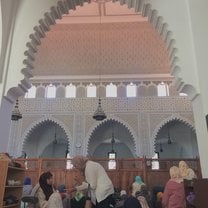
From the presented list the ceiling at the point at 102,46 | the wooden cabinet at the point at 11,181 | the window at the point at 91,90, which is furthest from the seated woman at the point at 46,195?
the ceiling at the point at 102,46

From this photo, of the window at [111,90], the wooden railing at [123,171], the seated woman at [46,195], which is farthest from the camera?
the window at [111,90]

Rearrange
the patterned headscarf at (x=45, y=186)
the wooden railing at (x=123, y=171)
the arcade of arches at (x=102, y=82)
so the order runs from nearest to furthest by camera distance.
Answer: the patterned headscarf at (x=45, y=186) → the wooden railing at (x=123, y=171) → the arcade of arches at (x=102, y=82)

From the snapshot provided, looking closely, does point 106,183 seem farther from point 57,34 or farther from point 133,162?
point 57,34

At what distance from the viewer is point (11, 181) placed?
A: 3658mm

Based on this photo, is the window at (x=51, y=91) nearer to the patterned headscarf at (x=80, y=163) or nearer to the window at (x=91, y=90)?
the window at (x=91, y=90)

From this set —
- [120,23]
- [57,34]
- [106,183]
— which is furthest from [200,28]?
[57,34]

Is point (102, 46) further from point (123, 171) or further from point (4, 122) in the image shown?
point (4, 122)

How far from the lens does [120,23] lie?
11.5 m

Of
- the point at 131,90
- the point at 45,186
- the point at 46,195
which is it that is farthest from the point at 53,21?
the point at 131,90

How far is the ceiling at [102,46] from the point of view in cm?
1149

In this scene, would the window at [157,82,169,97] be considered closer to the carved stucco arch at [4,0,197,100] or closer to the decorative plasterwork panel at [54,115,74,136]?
the decorative plasterwork panel at [54,115,74,136]

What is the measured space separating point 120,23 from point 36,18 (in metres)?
8.35

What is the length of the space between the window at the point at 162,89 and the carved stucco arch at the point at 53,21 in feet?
27.9

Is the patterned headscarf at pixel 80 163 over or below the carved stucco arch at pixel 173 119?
below
